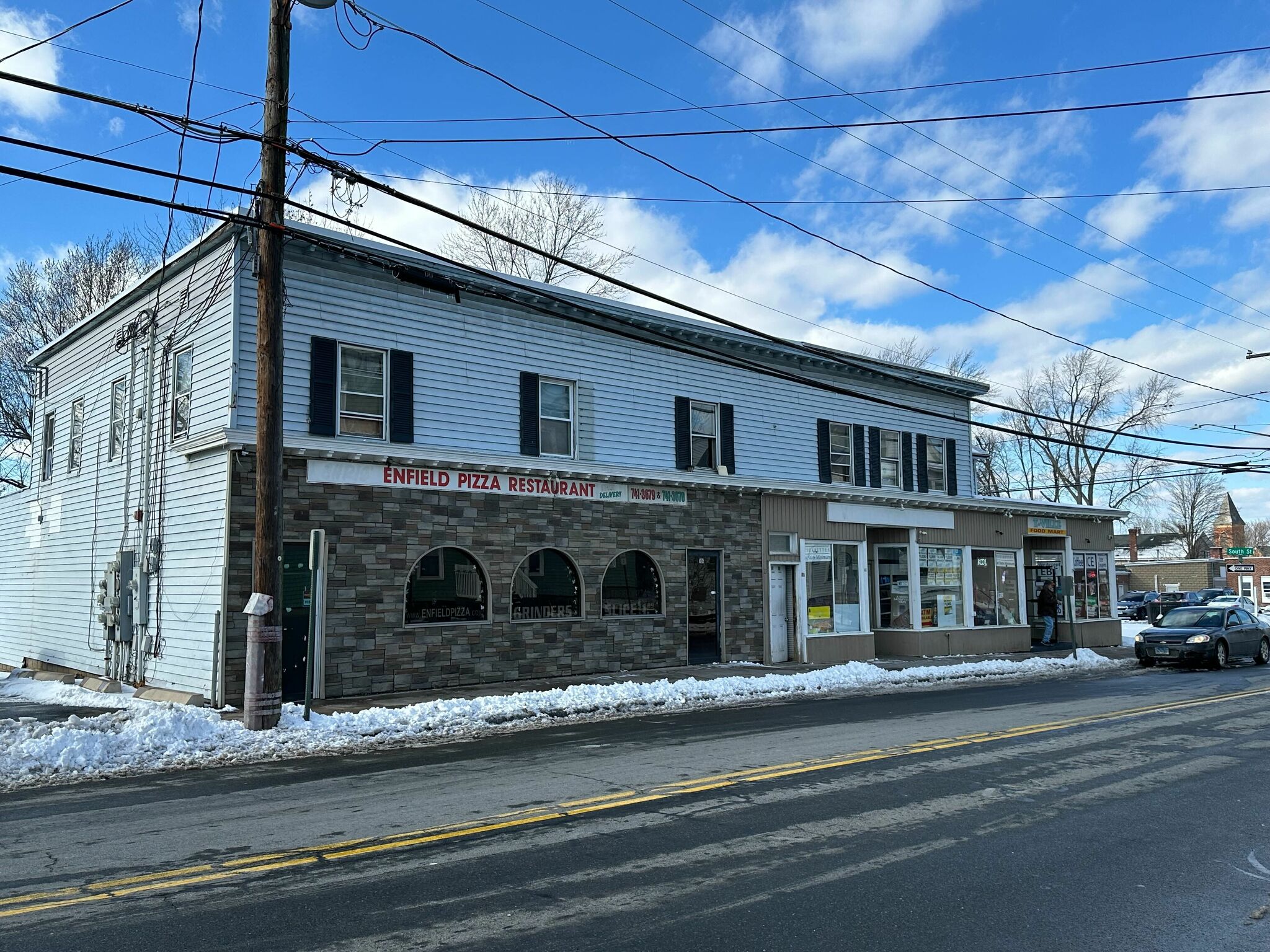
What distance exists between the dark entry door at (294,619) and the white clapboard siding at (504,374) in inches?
90.7

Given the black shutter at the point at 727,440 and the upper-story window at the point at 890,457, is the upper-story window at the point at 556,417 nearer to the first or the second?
the black shutter at the point at 727,440

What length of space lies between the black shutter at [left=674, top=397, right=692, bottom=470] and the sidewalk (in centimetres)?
449

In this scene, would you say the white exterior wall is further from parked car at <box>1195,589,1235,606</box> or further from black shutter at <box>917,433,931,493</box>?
parked car at <box>1195,589,1235,606</box>

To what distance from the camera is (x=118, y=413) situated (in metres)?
19.2

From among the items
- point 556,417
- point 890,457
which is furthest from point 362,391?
point 890,457

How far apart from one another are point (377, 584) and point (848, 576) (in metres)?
12.7

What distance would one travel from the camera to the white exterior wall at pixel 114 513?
1521cm

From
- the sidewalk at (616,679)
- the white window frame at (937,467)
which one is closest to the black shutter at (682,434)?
the sidewalk at (616,679)

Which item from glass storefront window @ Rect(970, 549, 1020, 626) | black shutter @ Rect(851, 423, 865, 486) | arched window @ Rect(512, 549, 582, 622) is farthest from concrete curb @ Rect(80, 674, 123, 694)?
glass storefront window @ Rect(970, 549, 1020, 626)

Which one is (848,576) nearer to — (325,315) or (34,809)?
(325,315)

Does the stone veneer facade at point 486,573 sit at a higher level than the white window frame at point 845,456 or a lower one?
lower

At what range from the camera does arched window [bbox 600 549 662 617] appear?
1909 centimetres

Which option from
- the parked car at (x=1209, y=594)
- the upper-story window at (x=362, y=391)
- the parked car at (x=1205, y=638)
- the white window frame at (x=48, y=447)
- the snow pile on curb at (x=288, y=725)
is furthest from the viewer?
the parked car at (x=1209, y=594)

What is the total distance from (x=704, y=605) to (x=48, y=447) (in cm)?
1623
